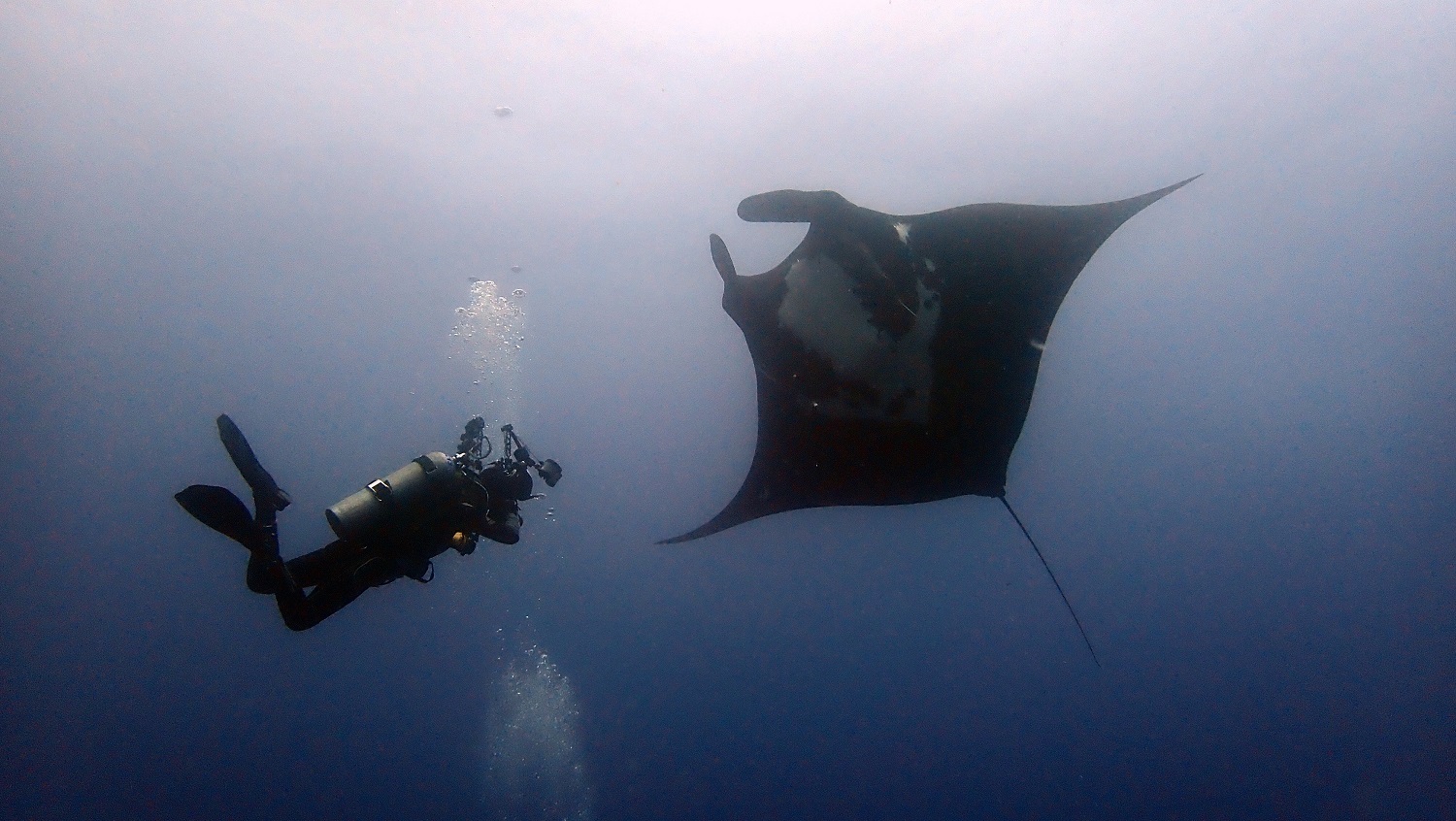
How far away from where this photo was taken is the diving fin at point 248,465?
3.99 metres

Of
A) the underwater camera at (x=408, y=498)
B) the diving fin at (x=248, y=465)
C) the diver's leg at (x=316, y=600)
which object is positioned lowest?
the diver's leg at (x=316, y=600)

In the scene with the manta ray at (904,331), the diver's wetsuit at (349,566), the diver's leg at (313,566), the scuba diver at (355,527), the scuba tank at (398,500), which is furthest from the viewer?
the diver's leg at (313,566)

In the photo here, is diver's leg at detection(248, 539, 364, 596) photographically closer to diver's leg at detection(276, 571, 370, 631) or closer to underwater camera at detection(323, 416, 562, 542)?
diver's leg at detection(276, 571, 370, 631)

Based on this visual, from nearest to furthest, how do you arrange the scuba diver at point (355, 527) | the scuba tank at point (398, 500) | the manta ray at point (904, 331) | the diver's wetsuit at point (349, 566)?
the manta ray at point (904, 331) → the scuba tank at point (398, 500) → the scuba diver at point (355, 527) → the diver's wetsuit at point (349, 566)

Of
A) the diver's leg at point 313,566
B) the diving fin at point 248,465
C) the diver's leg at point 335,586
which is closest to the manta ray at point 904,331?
the diver's leg at point 335,586

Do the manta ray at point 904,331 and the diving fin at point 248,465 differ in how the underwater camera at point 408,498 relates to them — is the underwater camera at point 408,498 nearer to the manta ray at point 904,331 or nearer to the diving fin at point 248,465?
the diving fin at point 248,465

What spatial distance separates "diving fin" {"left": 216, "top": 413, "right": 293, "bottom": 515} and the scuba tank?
72cm

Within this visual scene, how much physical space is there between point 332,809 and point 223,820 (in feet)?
12.7

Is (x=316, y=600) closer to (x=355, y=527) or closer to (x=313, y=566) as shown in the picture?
(x=313, y=566)

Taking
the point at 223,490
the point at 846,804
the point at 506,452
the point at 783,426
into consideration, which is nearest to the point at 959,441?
the point at 783,426

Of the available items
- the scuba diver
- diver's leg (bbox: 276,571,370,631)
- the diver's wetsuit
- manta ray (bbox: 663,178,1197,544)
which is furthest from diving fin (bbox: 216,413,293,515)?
manta ray (bbox: 663,178,1197,544)

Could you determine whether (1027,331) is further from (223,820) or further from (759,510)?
(223,820)

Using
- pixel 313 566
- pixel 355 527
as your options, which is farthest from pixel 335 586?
pixel 355 527

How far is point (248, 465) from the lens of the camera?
4047mm
